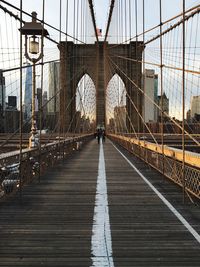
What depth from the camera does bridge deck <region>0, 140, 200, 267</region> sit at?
10.8 feet

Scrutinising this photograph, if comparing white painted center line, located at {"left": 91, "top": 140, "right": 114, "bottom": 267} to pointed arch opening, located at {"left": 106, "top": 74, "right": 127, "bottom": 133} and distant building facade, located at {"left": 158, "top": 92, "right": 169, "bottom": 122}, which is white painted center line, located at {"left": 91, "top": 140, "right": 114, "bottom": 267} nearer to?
distant building facade, located at {"left": 158, "top": 92, "right": 169, "bottom": 122}

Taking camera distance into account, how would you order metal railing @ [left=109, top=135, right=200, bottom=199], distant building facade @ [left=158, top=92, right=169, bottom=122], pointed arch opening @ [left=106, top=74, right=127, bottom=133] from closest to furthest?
metal railing @ [left=109, top=135, right=200, bottom=199], distant building facade @ [left=158, top=92, right=169, bottom=122], pointed arch opening @ [left=106, top=74, right=127, bottom=133]

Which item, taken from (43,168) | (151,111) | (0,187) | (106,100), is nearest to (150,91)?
(151,111)

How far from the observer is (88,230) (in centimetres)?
419

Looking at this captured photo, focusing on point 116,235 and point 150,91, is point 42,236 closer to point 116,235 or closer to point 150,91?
point 116,235

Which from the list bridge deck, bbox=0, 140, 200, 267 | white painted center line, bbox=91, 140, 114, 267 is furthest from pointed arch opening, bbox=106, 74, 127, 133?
A: white painted center line, bbox=91, 140, 114, 267

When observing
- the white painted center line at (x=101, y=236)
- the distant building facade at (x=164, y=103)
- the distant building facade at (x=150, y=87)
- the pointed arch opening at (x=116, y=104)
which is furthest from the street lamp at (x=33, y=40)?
the pointed arch opening at (x=116, y=104)

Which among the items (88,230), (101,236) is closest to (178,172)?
(88,230)

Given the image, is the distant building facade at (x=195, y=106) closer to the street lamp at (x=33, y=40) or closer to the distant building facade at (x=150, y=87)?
the distant building facade at (x=150, y=87)

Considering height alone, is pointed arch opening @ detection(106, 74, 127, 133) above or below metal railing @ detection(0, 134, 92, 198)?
above

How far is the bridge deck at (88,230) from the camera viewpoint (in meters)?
3.30

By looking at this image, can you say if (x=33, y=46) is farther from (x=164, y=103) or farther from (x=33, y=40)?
(x=164, y=103)

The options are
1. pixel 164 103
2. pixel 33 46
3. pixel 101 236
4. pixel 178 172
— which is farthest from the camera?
pixel 164 103

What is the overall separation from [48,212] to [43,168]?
14.2ft
